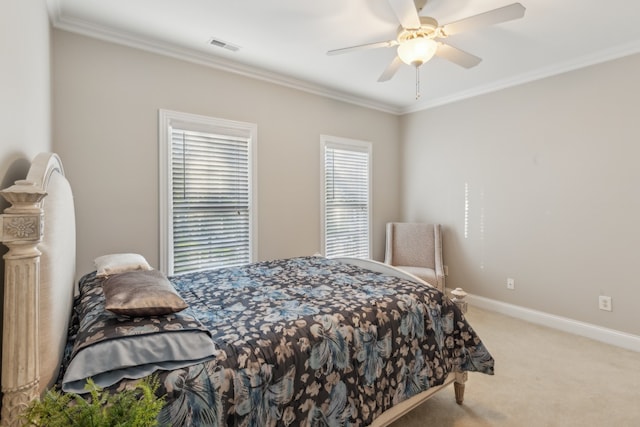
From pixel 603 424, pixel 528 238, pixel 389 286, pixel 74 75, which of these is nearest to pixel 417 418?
pixel 389 286

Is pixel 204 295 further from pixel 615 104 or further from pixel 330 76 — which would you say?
pixel 615 104

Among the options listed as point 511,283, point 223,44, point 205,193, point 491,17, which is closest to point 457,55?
point 491,17

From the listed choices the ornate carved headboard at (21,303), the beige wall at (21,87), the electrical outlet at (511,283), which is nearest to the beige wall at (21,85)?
the beige wall at (21,87)

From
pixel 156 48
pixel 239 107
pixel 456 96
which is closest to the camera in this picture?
pixel 156 48

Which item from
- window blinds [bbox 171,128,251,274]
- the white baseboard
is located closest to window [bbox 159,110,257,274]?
window blinds [bbox 171,128,251,274]

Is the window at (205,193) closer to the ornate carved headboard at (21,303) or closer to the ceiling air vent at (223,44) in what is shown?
the ceiling air vent at (223,44)

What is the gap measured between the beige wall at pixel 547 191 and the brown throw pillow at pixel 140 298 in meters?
3.66

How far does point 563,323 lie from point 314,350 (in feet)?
10.5

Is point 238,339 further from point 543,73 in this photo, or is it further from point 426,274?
point 543,73

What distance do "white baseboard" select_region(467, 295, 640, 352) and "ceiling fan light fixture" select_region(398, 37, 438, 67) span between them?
10.00ft

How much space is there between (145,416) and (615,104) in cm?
416

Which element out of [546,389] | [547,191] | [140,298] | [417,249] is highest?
[547,191]

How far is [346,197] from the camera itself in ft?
14.3

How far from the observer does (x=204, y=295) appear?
6.70 feet
